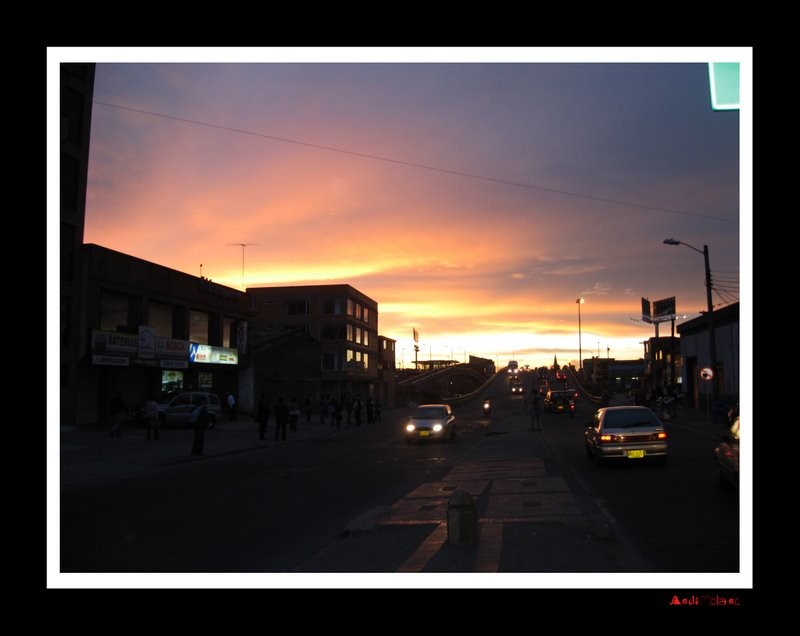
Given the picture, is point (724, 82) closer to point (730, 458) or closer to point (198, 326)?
point (730, 458)

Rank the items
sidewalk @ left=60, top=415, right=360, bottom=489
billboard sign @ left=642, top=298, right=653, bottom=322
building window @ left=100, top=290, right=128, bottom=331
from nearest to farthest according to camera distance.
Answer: sidewalk @ left=60, top=415, right=360, bottom=489 → building window @ left=100, top=290, right=128, bottom=331 → billboard sign @ left=642, top=298, right=653, bottom=322

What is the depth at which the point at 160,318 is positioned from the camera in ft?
123

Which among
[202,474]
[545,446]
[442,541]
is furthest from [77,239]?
[442,541]

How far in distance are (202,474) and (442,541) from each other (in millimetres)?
10324

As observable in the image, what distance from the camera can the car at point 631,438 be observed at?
1587 cm

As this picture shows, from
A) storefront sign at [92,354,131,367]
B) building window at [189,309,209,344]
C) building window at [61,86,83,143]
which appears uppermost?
building window at [61,86,83,143]

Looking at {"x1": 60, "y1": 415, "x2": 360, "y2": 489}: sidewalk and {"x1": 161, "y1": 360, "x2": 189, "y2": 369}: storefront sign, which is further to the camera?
{"x1": 161, "y1": 360, "x2": 189, "y2": 369}: storefront sign

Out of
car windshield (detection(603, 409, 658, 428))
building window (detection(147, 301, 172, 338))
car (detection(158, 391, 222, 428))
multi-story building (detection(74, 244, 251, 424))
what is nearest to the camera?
car windshield (detection(603, 409, 658, 428))

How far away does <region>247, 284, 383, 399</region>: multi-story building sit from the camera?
74.4 metres

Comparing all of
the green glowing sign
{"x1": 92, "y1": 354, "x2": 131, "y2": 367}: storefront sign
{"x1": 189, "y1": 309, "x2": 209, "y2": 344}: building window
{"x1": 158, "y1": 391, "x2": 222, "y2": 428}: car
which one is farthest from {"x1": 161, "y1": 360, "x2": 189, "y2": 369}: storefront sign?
the green glowing sign

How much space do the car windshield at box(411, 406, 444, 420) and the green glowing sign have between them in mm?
20750

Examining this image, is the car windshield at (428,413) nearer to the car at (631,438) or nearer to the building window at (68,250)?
the car at (631,438)

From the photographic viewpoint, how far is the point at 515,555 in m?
7.61

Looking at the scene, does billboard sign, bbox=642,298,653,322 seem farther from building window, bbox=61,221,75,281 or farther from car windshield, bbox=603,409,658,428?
car windshield, bbox=603,409,658,428
